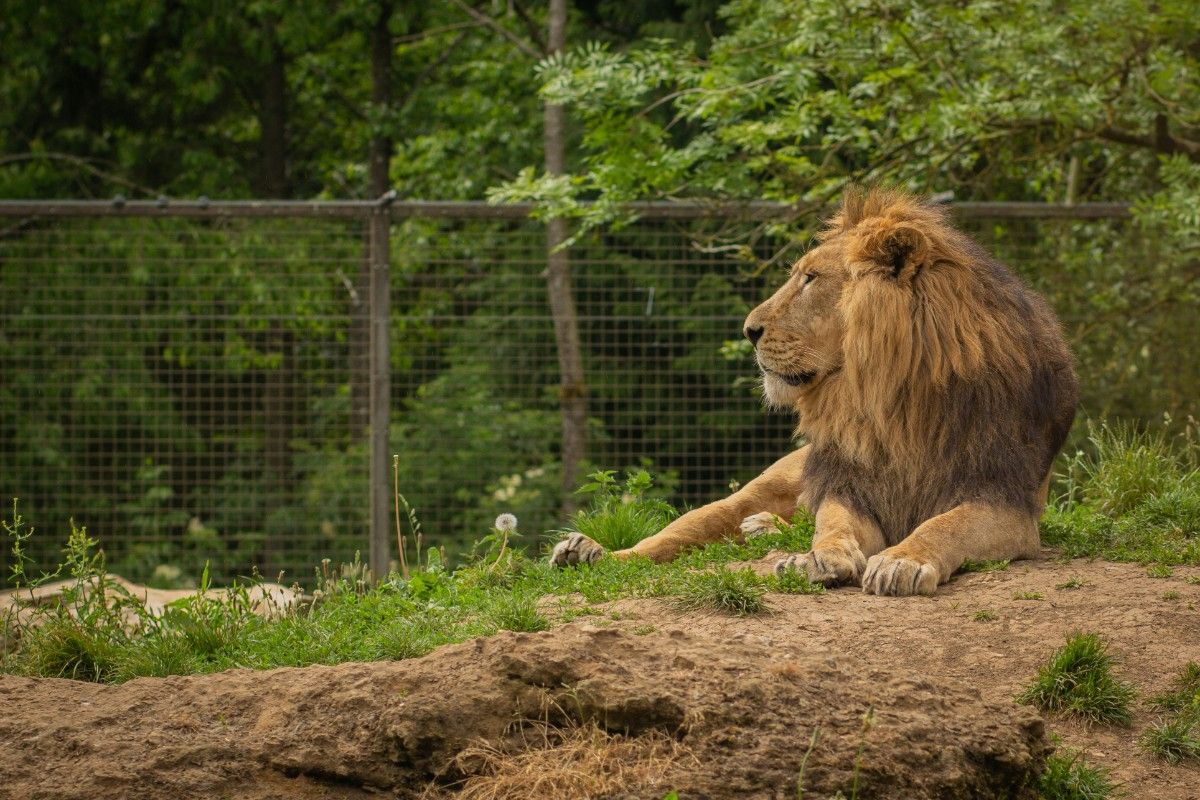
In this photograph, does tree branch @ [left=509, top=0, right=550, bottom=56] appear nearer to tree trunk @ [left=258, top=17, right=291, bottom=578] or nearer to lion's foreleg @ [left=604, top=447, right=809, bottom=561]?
tree trunk @ [left=258, top=17, right=291, bottom=578]

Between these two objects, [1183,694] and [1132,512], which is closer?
[1183,694]

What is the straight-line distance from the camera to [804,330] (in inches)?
222

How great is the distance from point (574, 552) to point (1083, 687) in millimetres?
2138

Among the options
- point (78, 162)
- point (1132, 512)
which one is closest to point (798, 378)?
point (1132, 512)

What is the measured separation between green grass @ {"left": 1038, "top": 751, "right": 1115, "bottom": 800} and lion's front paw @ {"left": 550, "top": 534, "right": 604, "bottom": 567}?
2.26 metres

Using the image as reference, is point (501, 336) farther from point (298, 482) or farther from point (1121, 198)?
point (1121, 198)

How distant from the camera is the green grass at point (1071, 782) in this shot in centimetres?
366

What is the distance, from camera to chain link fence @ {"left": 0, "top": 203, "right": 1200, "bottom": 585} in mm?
10500

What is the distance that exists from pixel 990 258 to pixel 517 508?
6.56 metres

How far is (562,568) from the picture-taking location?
221 inches

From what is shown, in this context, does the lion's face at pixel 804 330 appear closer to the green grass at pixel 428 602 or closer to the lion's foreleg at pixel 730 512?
the lion's foreleg at pixel 730 512

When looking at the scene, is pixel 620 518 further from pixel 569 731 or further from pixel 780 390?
pixel 569 731

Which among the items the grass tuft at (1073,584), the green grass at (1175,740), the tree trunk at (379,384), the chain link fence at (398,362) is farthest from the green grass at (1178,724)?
the tree trunk at (379,384)

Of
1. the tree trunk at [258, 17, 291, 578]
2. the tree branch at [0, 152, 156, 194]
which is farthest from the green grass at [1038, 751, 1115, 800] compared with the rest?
the tree branch at [0, 152, 156, 194]
